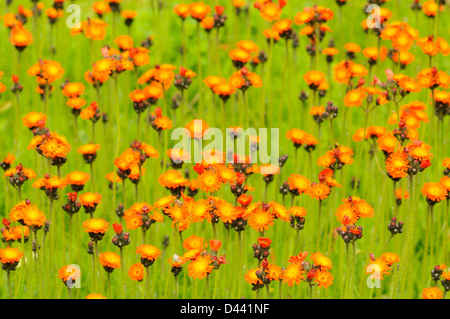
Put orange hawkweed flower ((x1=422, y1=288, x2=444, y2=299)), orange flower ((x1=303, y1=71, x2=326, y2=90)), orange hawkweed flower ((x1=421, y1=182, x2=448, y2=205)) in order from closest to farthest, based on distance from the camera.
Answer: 1. orange hawkweed flower ((x1=422, y1=288, x2=444, y2=299))
2. orange hawkweed flower ((x1=421, y1=182, x2=448, y2=205))
3. orange flower ((x1=303, y1=71, x2=326, y2=90))

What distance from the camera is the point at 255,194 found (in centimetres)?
288

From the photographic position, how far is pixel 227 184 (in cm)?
304

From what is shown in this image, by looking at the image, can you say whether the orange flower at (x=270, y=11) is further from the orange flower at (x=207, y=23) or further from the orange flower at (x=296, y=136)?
the orange flower at (x=296, y=136)

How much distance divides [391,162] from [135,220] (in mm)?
841

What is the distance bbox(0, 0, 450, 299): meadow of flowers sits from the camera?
206 centimetres

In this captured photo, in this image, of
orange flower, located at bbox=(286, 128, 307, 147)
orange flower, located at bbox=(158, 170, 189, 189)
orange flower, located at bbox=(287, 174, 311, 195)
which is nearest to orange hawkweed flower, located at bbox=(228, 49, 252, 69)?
orange flower, located at bbox=(286, 128, 307, 147)

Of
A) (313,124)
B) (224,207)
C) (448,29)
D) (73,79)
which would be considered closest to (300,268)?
(224,207)

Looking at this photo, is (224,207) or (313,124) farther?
(313,124)

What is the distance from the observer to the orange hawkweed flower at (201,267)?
1.88m

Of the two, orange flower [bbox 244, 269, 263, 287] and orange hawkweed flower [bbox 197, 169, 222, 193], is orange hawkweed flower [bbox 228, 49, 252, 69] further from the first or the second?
orange flower [bbox 244, 269, 263, 287]

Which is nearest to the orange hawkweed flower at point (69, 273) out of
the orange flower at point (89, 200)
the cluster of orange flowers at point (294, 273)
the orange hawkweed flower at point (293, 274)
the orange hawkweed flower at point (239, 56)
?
the orange flower at point (89, 200)

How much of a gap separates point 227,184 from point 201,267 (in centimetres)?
117

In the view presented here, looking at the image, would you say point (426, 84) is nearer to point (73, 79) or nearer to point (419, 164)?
point (419, 164)

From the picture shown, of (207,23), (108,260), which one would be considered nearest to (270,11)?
(207,23)
